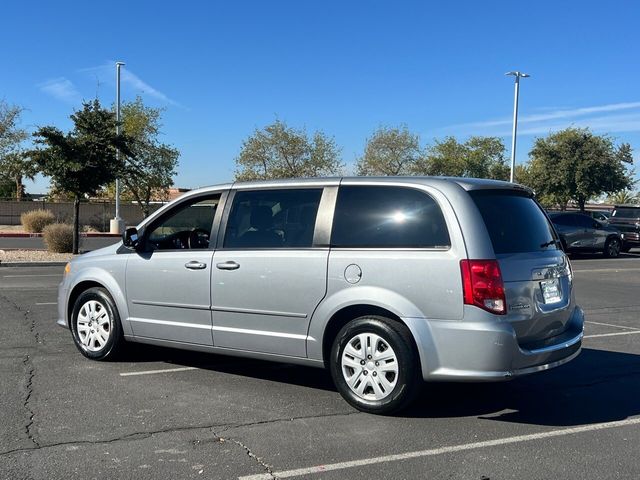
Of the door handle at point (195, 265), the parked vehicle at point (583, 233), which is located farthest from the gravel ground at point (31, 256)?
the parked vehicle at point (583, 233)

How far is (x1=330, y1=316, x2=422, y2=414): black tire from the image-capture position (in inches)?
191

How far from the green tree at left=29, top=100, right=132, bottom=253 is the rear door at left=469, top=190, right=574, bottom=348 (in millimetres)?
17031

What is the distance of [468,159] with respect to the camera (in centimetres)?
5725

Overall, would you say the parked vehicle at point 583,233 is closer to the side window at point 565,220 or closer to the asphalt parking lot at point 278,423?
the side window at point 565,220

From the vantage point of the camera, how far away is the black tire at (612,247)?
79.3ft

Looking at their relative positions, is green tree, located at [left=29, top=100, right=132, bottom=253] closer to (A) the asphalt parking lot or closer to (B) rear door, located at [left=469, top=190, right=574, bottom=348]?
(A) the asphalt parking lot

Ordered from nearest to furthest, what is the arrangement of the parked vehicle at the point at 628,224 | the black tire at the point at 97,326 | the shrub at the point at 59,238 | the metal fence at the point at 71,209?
the black tire at the point at 97,326, the shrub at the point at 59,238, the parked vehicle at the point at 628,224, the metal fence at the point at 71,209

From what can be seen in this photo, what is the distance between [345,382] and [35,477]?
2.32 metres

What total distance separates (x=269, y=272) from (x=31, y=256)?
55.0 ft

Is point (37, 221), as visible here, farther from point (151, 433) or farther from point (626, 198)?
point (626, 198)

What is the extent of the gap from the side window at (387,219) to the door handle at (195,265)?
1.31m

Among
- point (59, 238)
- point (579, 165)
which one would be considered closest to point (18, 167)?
point (59, 238)

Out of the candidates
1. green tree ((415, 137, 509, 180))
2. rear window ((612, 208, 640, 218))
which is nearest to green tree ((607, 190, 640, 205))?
green tree ((415, 137, 509, 180))

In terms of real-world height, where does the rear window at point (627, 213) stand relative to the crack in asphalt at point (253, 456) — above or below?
above
